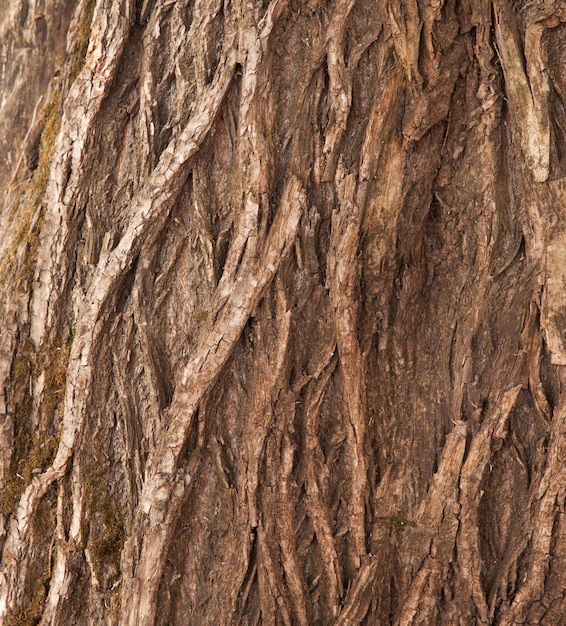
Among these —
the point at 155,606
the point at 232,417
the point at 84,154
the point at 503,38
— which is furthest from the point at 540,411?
the point at 84,154

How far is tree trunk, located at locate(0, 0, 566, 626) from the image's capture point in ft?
7.03

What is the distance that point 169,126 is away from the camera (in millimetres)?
2240

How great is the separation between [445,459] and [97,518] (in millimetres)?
1213

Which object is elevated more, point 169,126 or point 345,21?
point 345,21

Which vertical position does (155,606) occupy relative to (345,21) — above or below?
below

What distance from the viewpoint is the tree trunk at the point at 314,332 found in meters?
2.14

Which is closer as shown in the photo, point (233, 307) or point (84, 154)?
point (233, 307)

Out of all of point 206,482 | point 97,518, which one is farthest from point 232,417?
point 97,518

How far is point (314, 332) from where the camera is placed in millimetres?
2193

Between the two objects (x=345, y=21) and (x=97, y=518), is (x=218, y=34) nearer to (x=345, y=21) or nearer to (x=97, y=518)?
(x=345, y=21)

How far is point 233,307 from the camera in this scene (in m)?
2.12

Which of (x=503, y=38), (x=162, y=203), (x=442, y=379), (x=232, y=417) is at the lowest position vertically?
(x=232, y=417)

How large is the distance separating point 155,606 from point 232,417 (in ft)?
2.19

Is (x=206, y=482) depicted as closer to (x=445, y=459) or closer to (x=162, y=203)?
(x=445, y=459)
